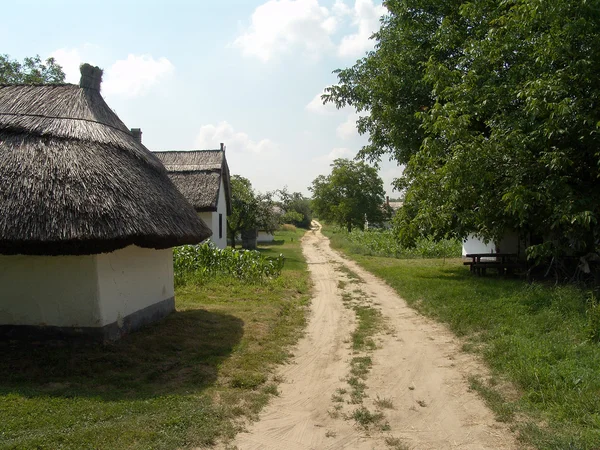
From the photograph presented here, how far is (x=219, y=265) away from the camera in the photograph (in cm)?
1524

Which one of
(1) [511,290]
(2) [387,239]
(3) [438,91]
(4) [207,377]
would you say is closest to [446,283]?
(1) [511,290]

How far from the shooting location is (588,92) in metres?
9.44

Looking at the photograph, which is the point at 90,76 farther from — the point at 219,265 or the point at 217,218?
the point at 217,218

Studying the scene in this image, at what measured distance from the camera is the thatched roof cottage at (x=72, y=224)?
22.5ft

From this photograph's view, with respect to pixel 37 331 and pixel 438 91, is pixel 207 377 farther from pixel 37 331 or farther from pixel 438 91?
pixel 438 91

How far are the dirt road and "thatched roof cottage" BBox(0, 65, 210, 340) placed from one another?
3211mm

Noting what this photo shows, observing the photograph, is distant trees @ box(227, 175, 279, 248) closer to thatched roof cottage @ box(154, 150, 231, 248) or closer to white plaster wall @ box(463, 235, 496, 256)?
thatched roof cottage @ box(154, 150, 231, 248)

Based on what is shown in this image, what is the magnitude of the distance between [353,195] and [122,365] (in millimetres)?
44829

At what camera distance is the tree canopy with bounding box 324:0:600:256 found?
360 inches

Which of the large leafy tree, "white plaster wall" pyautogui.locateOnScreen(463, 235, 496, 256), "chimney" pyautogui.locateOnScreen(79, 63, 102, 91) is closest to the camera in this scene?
"chimney" pyautogui.locateOnScreen(79, 63, 102, 91)

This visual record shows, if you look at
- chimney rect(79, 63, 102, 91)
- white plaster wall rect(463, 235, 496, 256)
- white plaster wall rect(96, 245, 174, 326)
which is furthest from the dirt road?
white plaster wall rect(463, 235, 496, 256)

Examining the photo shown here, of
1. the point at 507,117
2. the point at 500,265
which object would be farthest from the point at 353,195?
the point at 507,117

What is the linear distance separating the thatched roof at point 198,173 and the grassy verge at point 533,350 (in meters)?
11.4

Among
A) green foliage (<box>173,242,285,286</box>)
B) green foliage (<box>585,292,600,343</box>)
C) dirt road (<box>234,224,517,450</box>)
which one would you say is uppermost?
green foliage (<box>173,242,285,286</box>)
